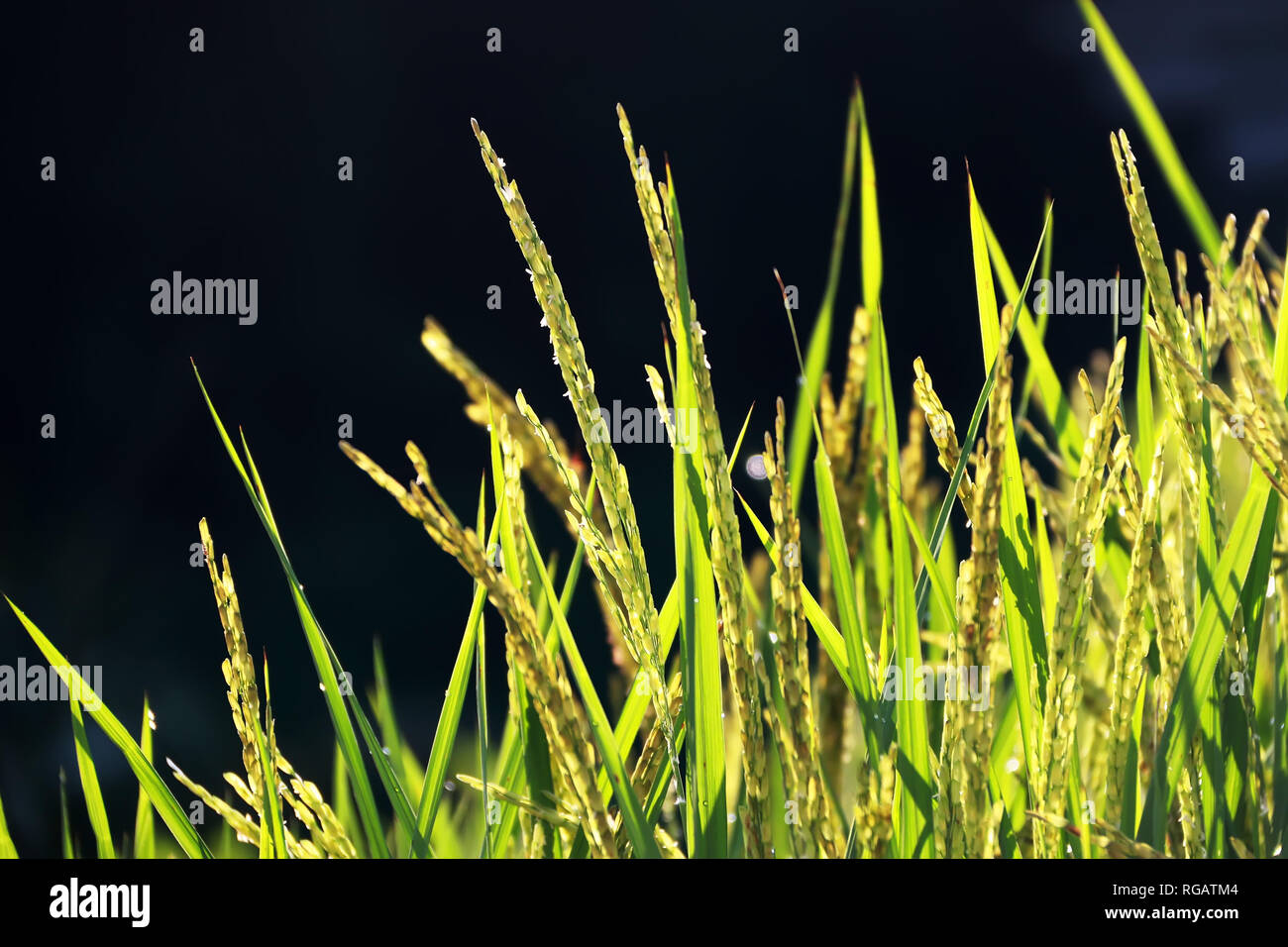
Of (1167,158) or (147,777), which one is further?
(1167,158)

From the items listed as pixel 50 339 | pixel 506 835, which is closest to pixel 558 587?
pixel 506 835
